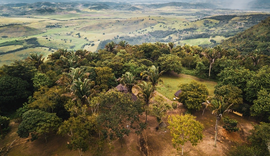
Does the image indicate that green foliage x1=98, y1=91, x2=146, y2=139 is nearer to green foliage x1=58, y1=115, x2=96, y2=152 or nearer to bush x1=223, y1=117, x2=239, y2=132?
green foliage x1=58, y1=115, x2=96, y2=152

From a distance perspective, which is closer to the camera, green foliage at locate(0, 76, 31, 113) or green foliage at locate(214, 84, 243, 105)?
green foliage at locate(214, 84, 243, 105)

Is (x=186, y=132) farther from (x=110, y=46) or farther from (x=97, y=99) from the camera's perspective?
(x=110, y=46)

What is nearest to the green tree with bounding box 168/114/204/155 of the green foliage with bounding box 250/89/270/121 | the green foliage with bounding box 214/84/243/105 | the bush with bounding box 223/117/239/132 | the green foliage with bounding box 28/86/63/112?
the bush with bounding box 223/117/239/132

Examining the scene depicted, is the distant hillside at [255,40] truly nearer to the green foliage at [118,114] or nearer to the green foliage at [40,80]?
the green foliage at [118,114]

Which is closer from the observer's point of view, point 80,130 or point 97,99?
point 80,130

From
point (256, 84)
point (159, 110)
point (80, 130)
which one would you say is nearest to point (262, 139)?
point (256, 84)

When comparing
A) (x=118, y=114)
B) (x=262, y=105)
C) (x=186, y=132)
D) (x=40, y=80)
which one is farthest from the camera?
(x=40, y=80)

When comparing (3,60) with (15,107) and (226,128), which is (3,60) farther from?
(226,128)

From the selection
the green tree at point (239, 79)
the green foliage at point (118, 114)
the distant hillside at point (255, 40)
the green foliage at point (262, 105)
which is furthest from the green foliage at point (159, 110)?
the distant hillside at point (255, 40)
